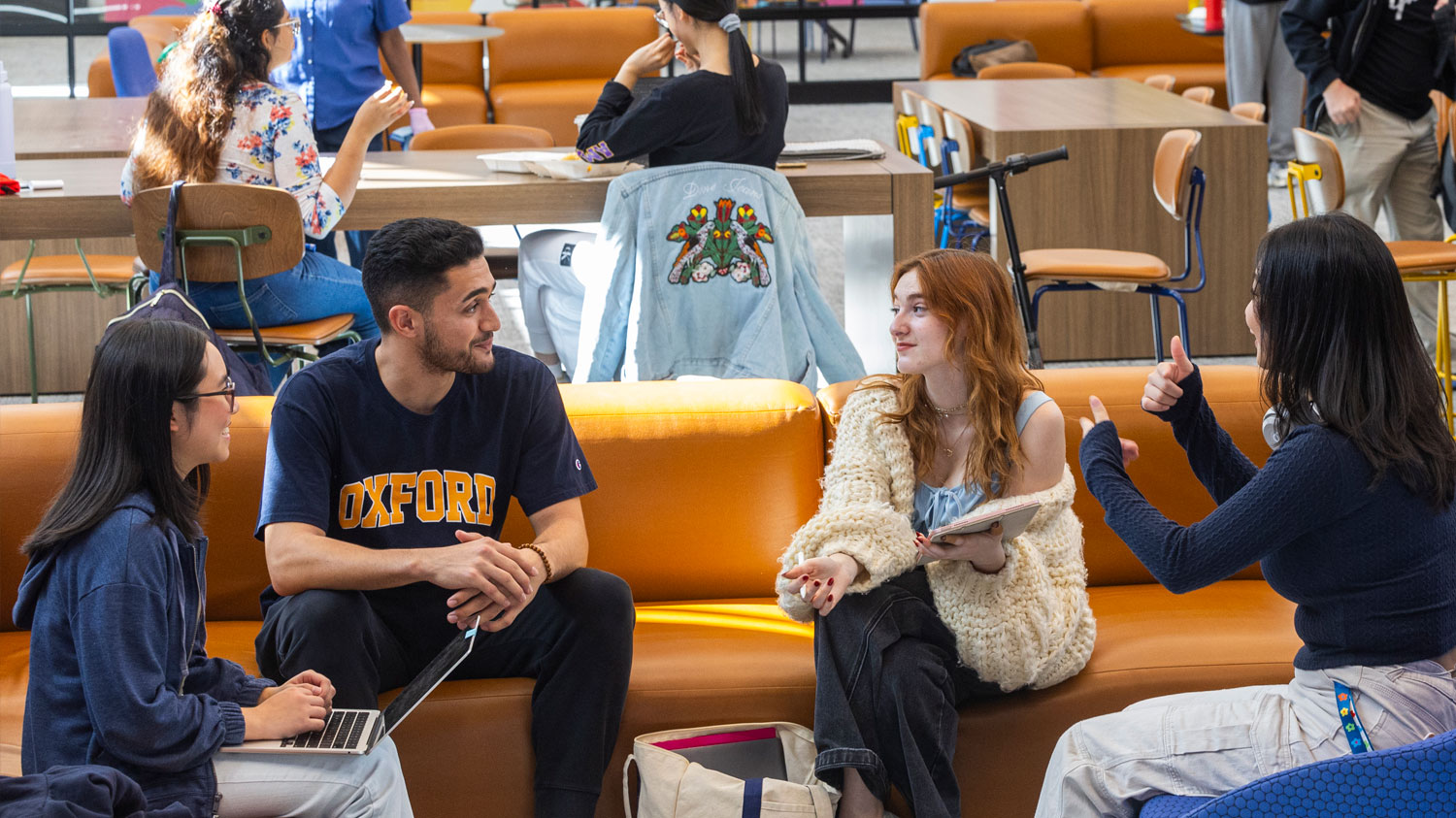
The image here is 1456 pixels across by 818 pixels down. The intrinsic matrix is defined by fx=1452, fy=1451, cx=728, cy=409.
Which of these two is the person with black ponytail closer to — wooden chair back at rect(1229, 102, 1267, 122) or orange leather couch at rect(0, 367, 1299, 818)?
orange leather couch at rect(0, 367, 1299, 818)

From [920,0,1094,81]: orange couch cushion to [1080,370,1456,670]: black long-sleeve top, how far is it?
7.11 meters

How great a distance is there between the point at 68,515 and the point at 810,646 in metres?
1.14

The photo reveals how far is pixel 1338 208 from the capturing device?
4160 millimetres

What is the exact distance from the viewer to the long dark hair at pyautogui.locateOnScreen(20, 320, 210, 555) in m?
1.72

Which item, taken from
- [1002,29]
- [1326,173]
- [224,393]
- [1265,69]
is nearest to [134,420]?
[224,393]

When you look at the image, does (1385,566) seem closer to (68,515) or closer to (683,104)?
(68,515)

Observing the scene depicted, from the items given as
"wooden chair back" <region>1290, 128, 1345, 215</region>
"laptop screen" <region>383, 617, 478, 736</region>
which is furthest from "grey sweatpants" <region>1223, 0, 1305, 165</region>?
"laptop screen" <region>383, 617, 478, 736</region>

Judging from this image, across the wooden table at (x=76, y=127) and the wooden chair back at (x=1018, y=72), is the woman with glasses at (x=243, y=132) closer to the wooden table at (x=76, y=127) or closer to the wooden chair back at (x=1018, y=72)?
the wooden table at (x=76, y=127)

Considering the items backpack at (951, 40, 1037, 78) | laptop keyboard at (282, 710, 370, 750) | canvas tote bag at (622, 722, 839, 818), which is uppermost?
backpack at (951, 40, 1037, 78)

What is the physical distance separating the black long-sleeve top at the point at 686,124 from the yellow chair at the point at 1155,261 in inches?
40.6

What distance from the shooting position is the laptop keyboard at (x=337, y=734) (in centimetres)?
182

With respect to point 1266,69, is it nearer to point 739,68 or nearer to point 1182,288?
point 1182,288

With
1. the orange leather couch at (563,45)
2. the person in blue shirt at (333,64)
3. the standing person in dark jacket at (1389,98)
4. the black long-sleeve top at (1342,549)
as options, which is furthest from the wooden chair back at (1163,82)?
the black long-sleeve top at (1342,549)

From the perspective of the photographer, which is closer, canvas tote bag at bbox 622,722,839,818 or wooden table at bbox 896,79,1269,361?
canvas tote bag at bbox 622,722,839,818
